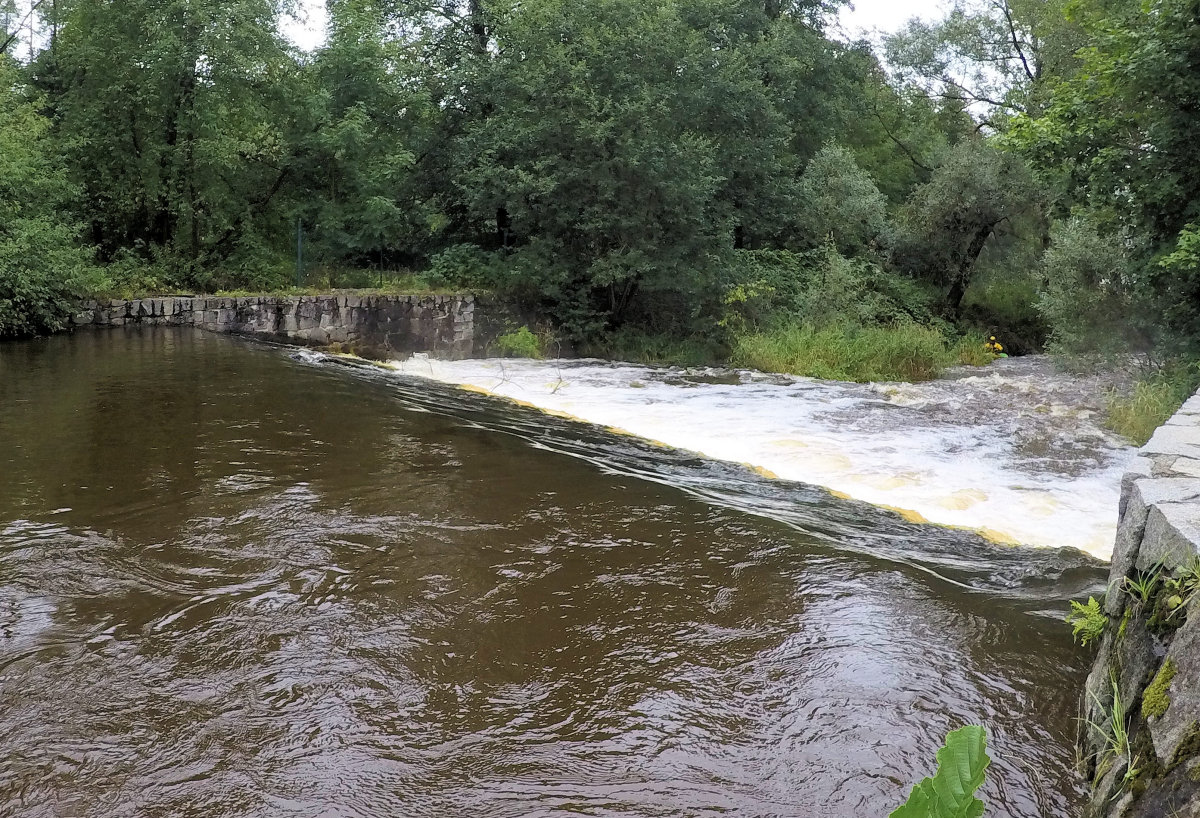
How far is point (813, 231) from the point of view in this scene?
23172 millimetres

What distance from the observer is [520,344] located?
17578mm

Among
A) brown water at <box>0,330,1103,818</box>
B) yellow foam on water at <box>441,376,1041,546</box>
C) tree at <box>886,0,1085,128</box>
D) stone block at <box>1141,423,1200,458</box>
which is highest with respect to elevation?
tree at <box>886,0,1085,128</box>

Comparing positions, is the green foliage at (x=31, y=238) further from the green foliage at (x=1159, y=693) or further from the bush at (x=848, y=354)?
the green foliage at (x=1159, y=693)

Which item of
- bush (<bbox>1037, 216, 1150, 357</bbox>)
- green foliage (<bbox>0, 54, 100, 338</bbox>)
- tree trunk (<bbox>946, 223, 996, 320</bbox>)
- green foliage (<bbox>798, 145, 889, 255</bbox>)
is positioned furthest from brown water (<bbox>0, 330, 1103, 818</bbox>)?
tree trunk (<bbox>946, 223, 996, 320</bbox>)

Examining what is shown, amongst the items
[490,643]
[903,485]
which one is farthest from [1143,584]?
[903,485]

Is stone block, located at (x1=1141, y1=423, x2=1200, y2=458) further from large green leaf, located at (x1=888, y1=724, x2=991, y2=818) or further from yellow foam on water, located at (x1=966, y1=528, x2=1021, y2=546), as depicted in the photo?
large green leaf, located at (x1=888, y1=724, x2=991, y2=818)

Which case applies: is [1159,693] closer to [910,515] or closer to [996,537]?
[996,537]

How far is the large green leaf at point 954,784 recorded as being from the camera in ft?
4.50

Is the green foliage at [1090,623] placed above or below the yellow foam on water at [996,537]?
above

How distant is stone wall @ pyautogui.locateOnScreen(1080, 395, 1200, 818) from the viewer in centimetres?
242

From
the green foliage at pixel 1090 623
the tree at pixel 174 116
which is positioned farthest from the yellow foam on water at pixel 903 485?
the tree at pixel 174 116

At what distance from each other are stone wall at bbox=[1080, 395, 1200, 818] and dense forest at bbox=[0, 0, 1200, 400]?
10808 millimetres

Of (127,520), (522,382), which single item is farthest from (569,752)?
(522,382)

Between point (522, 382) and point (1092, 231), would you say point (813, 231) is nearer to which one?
point (1092, 231)
